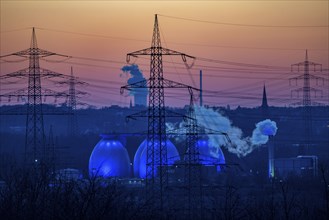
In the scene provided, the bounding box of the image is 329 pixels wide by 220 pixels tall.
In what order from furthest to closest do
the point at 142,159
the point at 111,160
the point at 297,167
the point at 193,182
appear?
1. the point at 297,167
2. the point at 111,160
3. the point at 142,159
4. the point at 193,182

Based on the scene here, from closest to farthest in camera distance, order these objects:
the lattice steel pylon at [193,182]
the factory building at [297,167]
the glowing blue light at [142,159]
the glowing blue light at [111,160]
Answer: the lattice steel pylon at [193,182], the factory building at [297,167], the glowing blue light at [142,159], the glowing blue light at [111,160]

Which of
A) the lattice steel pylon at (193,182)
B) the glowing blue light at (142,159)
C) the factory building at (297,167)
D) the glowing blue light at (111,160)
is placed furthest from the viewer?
the glowing blue light at (111,160)

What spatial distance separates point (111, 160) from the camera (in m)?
63.1

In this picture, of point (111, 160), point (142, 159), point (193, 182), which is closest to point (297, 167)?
point (142, 159)

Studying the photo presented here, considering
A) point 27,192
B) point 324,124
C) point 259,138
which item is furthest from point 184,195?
point 324,124

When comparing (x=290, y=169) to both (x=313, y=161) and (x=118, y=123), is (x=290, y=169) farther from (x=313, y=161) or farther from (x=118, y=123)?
(x=118, y=123)

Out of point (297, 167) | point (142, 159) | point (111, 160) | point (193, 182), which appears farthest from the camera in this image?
point (297, 167)

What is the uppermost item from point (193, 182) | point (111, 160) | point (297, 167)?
point (111, 160)

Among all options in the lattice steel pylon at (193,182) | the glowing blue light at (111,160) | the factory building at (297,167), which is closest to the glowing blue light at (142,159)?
the glowing blue light at (111,160)

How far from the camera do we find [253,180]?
59.9m

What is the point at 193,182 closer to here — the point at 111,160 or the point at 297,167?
the point at 111,160

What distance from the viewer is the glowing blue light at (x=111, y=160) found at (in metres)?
62.7

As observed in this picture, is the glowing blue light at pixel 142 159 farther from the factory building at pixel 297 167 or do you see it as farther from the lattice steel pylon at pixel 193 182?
the lattice steel pylon at pixel 193 182

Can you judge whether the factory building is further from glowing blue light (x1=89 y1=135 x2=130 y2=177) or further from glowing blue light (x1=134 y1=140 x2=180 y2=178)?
glowing blue light (x1=89 y1=135 x2=130 y2=177)
